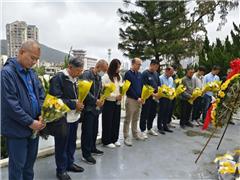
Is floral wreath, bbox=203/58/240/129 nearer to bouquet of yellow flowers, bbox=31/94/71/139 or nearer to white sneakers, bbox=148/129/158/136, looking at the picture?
bouquet of yellow flowers, bbox=31/94/71/139

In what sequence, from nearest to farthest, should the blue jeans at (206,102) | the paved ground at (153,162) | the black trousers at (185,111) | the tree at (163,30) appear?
the paved ground at (153,162) → the black trousers at (185,111) → the blue jeans at (206,102) → the tree at (163,30)

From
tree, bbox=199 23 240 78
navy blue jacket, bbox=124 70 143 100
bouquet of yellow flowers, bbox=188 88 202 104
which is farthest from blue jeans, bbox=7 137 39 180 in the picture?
tree, bbox=199 23 240 78

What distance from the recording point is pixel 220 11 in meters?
13.4

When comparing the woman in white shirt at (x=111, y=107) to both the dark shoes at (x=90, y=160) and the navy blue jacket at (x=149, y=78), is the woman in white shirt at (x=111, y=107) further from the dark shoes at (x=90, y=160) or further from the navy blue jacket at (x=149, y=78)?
the navy blue jacket at (x=149, y=78)

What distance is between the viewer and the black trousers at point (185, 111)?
233 inches

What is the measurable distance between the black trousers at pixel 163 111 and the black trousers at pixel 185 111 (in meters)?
0.63

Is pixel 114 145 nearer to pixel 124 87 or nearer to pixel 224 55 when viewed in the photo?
pixel 124 87

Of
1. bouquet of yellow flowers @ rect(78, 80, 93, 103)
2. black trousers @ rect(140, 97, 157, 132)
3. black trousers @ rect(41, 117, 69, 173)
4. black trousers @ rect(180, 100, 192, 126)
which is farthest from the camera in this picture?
black trousers @ rect(180, 100, 192, 126)

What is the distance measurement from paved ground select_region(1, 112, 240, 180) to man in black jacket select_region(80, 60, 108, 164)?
0.59ft

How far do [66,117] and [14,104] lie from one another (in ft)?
2.93

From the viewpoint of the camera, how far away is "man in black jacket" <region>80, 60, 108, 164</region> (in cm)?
352

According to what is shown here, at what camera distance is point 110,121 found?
4133 millimetres

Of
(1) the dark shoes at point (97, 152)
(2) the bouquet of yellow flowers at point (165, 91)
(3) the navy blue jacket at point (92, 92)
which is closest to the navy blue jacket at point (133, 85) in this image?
(2) the bouquet of yellow flowers at point (165, 91)

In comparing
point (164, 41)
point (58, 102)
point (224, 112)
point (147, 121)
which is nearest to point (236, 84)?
point (224, 112)
